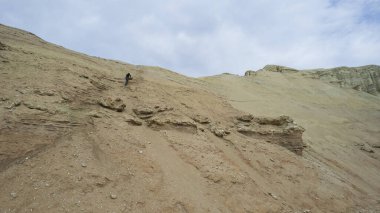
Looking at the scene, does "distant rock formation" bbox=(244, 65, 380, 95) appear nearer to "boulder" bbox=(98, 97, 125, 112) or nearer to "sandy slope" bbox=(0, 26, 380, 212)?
"sandy slope" bbox=(0, 26, 380, 212)

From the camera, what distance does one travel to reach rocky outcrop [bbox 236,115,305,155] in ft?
42.4

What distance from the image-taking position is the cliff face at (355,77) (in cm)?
3450

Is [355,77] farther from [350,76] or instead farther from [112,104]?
[112,104]

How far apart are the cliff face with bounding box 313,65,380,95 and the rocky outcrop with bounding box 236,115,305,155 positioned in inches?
869

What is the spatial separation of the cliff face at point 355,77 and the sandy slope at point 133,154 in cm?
2021

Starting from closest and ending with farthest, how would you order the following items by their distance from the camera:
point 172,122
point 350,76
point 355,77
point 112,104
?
point 112,104 → point 172,122 → point 350,76 → point 355,77

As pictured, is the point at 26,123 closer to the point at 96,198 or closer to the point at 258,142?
the point at 96,198

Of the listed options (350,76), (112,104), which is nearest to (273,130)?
(112,104)

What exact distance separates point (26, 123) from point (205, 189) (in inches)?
176

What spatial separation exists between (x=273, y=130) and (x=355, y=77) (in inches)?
1075

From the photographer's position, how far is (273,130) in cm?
1313

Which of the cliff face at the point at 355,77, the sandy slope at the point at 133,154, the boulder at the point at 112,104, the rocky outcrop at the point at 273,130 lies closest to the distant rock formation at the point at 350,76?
the cliff face at the point at 355,77

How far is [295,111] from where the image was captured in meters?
22.0

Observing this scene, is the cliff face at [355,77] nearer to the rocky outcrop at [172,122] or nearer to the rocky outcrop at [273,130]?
the rocky outcrop at [273,130]
